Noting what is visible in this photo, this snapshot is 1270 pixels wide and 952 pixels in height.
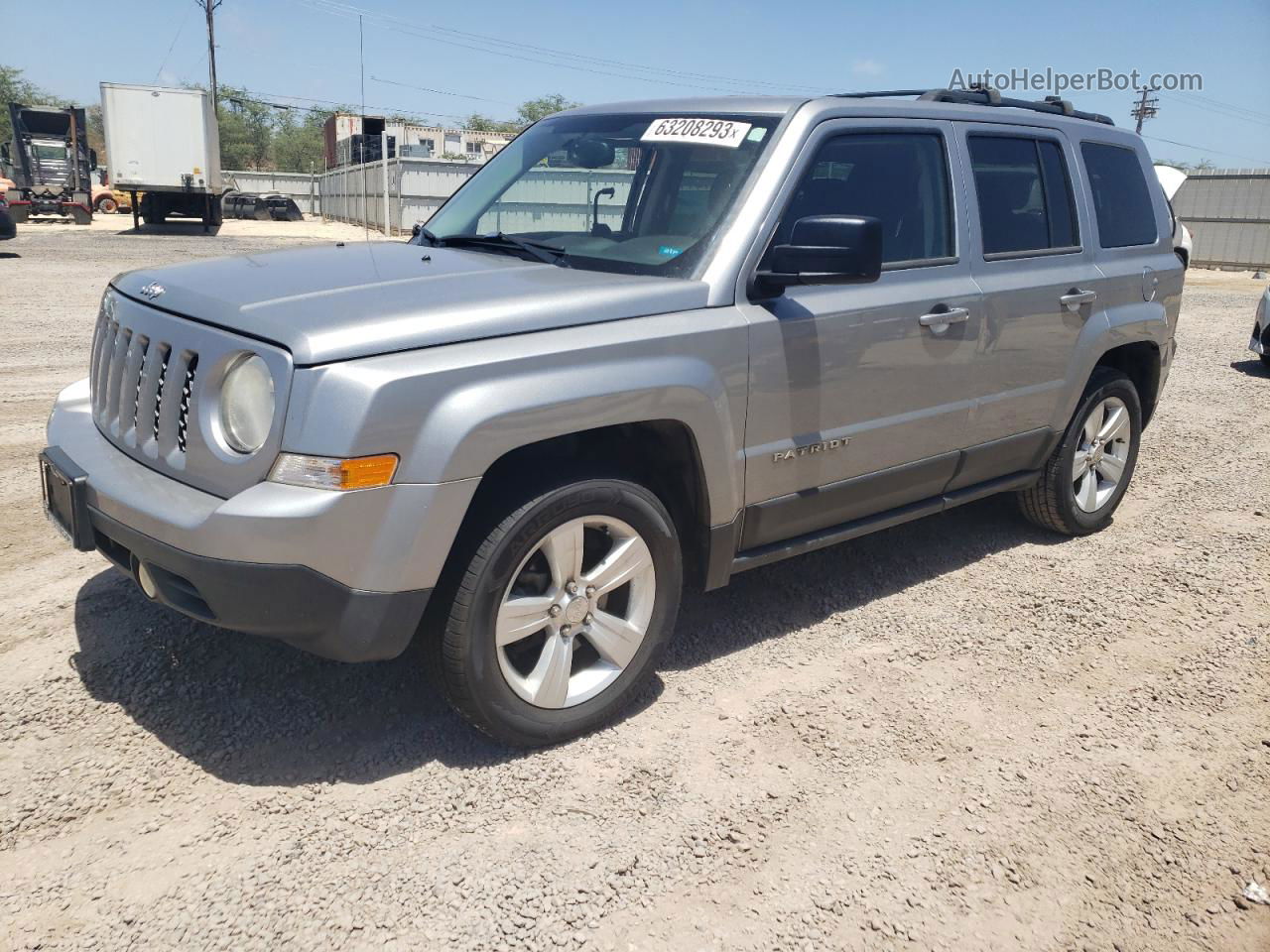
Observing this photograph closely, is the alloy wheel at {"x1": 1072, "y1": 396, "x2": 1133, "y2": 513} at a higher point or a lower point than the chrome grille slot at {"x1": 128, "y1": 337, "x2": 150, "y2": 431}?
lower

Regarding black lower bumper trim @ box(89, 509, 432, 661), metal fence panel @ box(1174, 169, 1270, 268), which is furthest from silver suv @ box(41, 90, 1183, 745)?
metal fence panel @ box(1174, 169, 1270, 268)

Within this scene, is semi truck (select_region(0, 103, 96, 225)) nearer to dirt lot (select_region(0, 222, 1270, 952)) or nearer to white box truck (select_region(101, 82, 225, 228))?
white box truck (select_region(101, 82, 225, 228))

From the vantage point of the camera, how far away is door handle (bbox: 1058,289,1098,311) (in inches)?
186

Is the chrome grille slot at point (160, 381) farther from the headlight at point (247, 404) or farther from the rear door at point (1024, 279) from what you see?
the rear door at point (1024, 279)

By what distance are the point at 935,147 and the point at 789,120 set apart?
0.85 m

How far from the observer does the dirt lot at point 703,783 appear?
102 inches

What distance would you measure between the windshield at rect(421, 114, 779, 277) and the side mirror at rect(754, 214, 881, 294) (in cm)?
29

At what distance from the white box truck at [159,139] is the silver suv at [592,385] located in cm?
2735

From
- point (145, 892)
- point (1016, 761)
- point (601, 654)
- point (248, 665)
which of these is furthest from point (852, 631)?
point (145, 892)

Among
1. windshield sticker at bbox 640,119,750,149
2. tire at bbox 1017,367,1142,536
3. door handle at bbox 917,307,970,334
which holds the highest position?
windshield sticker at bbox 640,119,750,149

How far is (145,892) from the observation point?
258 centimetres

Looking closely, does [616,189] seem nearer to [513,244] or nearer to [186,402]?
[513,244]

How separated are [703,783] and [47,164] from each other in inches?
1448

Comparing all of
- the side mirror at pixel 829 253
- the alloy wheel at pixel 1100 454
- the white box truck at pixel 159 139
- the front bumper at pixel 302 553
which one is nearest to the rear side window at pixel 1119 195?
the alloy wheel at pixel 1100 454
